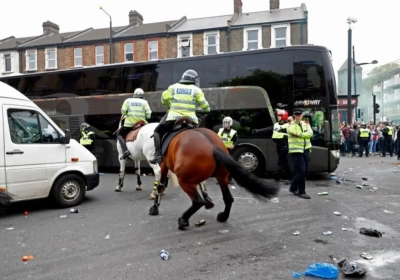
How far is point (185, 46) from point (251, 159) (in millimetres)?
21669

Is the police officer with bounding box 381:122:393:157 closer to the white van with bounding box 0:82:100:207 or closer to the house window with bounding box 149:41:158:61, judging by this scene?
the white van with bounding box 0:82:100:207

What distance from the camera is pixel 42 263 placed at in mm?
4238

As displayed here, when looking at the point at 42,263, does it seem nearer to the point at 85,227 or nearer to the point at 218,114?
the point at 85,227

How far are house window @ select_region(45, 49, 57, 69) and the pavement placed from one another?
3017 centimetres

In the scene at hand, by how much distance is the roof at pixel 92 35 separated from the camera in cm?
3395

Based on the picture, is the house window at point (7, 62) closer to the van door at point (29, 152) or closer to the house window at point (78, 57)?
the house window at point (78, 57)

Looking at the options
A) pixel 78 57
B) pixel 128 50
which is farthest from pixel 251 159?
pixel 78 57

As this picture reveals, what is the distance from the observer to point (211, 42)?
30609 mm

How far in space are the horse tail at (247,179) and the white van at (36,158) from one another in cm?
364

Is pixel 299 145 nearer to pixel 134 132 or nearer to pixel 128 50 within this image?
pixel 134 132

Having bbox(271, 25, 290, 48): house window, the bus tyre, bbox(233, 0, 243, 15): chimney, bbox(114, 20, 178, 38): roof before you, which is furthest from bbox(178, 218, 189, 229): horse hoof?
bbox(233, 0, 243, 15): chimney

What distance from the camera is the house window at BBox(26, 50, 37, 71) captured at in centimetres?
3553

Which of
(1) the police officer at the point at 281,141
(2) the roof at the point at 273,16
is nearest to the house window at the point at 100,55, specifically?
(2) the roof at the point at 273,16

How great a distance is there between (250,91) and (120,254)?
7.68 m
